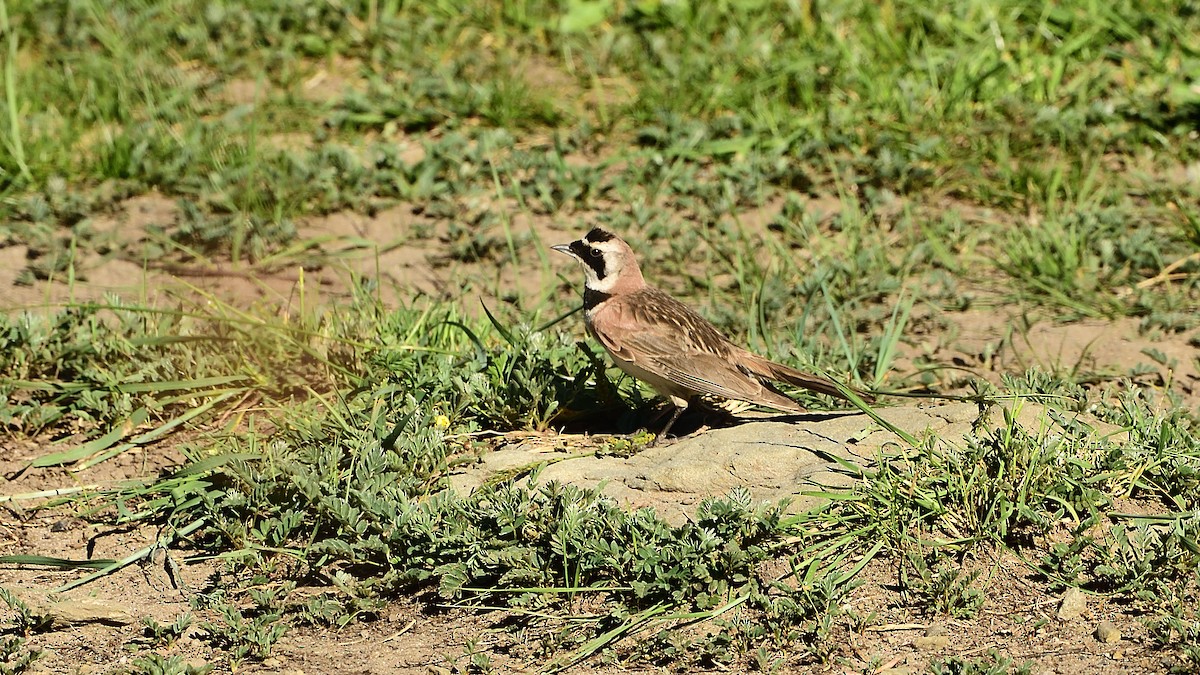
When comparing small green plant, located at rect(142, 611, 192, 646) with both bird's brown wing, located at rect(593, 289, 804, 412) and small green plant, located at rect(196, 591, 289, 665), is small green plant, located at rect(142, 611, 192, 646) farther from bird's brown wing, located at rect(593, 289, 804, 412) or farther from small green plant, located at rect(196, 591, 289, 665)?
bird's brown wing, located at rect(593, 289, 804, 412)

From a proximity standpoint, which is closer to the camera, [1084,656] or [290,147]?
[1084,656]

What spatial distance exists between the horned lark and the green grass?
0.99 ft

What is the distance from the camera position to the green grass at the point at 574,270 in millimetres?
4621

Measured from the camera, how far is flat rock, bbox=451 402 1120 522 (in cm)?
491

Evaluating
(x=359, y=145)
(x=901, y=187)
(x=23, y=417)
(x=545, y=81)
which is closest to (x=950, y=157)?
(x=901, y=187)

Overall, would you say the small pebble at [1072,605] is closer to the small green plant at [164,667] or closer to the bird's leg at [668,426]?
the bird's leg at [668,426]

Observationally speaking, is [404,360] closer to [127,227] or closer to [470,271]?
[470,271]

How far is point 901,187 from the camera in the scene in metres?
8.00

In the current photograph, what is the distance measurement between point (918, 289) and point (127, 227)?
4.28m

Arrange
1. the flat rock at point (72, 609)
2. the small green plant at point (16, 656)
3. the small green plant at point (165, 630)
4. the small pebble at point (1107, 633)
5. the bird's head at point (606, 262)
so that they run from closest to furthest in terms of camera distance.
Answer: the small pebble at point (1107, 633) < the small green plant at point (16, 656) < the small green plant at point (165, 630) < the flat rock at point (72, 609) < the bird's head at point (606, 262)

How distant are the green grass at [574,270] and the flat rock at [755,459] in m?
0.11

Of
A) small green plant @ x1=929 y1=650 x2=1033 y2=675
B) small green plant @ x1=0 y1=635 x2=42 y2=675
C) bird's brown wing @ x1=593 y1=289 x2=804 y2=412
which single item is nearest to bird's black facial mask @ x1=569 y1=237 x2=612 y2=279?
bird's brown wing @ x1=593 y1=289 x2=804 y2=412

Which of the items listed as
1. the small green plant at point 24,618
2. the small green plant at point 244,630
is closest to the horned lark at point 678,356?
the small green plant at point 244,630

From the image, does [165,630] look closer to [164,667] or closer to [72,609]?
[164,667]
